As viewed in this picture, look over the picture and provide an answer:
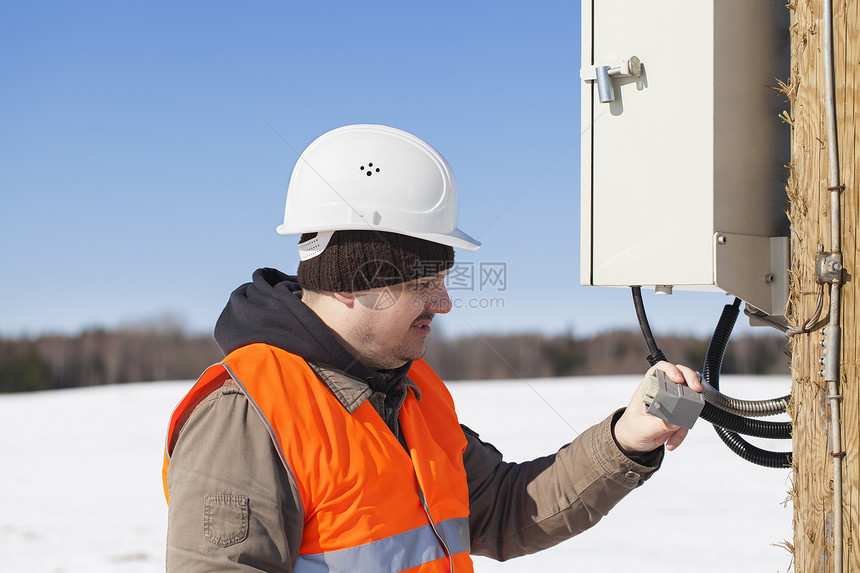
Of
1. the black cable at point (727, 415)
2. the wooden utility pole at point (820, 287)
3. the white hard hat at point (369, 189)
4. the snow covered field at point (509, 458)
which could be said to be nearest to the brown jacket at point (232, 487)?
the white hard hat at point (369, 189)

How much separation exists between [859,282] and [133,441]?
9412 mm

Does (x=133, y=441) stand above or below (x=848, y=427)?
below

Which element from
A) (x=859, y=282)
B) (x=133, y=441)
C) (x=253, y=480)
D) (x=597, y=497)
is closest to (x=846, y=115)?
(x=859, y=282)

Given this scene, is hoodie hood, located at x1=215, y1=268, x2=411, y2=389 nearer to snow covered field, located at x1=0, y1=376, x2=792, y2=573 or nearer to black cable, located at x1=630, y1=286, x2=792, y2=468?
black cable, located at x1=630, y1=286, x2=792, y2=468

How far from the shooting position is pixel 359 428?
1.50m

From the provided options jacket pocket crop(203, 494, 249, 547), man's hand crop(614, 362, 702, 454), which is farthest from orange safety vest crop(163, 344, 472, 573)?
man's hand crop(614, 362, 702, 454)

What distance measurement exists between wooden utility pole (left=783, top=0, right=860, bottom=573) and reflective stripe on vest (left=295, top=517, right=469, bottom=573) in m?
0.76

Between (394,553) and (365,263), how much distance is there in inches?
25.7

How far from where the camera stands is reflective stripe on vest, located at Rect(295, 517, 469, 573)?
1.40 m

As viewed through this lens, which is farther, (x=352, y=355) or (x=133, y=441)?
(x=133, y=441)

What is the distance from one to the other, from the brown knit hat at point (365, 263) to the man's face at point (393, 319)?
3cm

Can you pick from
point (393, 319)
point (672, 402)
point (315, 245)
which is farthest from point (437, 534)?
point (315, 245)

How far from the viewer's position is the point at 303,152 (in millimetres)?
1818

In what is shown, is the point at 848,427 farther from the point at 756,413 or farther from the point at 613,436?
the point at 613,436
